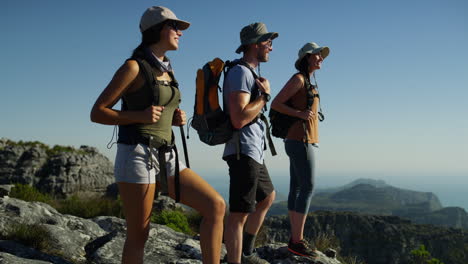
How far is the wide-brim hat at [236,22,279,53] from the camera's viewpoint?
4.03 meters

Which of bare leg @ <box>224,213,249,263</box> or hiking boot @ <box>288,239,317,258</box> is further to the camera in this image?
hiking boot @ <box>288,239,317,258</box>

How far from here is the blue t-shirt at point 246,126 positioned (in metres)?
3.73

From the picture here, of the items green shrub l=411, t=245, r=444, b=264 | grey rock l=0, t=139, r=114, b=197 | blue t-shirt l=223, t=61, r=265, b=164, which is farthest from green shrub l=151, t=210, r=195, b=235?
grey rock l=0, t=139, r=114, b=197

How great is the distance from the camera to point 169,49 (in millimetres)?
3340

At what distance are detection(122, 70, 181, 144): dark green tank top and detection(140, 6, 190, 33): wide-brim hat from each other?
20.8 inches

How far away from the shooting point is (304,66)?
5160 mm

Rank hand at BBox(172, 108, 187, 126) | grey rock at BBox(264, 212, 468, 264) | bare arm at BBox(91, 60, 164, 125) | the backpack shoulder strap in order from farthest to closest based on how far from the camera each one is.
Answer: grey rock at BBox(264, 212, 468, 264) < hand at BBox(172, 108, 187, 126) < the backpack shoulder strap < bare arm at BBox(91, 60, 164, 125)

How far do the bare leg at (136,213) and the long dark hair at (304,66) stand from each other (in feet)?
9.41

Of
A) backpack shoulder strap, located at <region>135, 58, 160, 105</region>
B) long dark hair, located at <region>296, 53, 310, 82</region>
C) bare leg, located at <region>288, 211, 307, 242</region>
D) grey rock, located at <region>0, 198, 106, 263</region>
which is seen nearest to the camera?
backpack shoulder strap, located at <region>135, 58, 160, 105</region>

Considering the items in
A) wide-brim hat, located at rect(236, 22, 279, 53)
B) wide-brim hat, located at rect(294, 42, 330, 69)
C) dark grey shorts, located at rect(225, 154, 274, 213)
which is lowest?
dark grey shorts, located at rect(225, 154, 274, 213)

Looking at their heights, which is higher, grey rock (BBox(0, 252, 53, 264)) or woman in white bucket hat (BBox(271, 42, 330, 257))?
woman in white bucket hat (BBox(271, 42, 330, 257))

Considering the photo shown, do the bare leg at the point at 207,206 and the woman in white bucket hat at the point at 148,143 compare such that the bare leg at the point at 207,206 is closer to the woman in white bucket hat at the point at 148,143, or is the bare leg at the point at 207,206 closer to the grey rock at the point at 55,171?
the woman in white bucket hat at the point at 148,143

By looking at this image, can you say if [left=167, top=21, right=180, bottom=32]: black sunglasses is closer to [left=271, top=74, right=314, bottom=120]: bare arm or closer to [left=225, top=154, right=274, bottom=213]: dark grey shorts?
[left=225, top=154, right=274, bottom=213]: dark grey shorts

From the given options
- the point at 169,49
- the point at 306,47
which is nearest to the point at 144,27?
the point at 169,49
